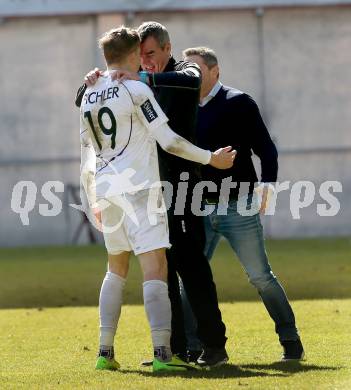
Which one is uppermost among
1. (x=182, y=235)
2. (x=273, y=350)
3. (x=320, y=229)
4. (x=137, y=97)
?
(x=137, y=97)

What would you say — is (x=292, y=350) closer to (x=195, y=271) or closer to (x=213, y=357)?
(x=213, y=357)

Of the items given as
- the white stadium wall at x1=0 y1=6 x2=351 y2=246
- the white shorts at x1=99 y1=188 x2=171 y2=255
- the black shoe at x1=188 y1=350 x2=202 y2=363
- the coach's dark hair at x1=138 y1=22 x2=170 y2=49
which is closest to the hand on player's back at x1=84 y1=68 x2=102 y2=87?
the coach's dark hair at x1=138 y1=22 x2=170 y2=49

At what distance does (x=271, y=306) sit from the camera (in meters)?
7.71

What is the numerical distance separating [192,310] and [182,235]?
482 mm

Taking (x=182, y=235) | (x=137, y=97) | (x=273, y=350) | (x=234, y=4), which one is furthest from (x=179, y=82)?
(x=234, y=4)

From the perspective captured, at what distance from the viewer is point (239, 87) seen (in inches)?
827

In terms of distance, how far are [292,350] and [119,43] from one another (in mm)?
2198

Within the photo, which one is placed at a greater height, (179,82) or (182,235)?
(179,82)

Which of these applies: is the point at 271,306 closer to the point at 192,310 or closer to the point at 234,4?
the point at 192,310

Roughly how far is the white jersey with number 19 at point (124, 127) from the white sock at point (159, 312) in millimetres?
569

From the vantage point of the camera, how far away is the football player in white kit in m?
6.85

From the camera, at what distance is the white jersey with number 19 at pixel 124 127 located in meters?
6.85

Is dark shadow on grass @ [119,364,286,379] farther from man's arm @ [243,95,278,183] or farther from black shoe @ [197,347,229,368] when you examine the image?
man's arm @ [243,95,278,183]

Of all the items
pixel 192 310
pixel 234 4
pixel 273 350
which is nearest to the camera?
pixel 192 310
